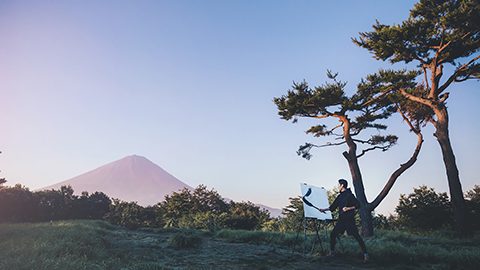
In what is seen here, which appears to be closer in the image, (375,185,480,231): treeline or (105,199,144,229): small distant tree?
(375,185,480,231): treeline

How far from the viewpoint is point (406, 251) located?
647 centimetres

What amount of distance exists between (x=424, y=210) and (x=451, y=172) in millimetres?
4172

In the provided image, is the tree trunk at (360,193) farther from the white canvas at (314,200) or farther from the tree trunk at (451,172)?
the white canvas at (314,200)

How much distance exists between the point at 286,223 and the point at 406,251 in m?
16.0

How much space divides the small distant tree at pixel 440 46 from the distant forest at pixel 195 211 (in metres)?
4.07

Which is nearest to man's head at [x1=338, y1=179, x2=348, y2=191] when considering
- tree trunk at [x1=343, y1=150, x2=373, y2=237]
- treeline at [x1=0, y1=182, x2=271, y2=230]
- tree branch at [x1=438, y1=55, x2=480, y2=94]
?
tree trunk at [x1=343, y1=150, x2=373, y2=237]

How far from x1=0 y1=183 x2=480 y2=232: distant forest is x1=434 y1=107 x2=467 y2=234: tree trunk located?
2.95 metres

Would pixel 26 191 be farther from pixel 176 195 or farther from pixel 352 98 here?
pixel 352 98

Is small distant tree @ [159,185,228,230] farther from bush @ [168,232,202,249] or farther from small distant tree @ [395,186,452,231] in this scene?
bush @ [168,232,202,249]

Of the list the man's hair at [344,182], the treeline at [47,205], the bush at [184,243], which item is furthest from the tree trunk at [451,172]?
the treeline at [47,205]

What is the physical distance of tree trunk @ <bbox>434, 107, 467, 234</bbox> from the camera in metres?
11.3

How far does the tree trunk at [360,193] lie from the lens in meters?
12.9

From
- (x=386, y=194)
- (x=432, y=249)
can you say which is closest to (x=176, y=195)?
(x=386, y=194)

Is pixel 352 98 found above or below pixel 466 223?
above
